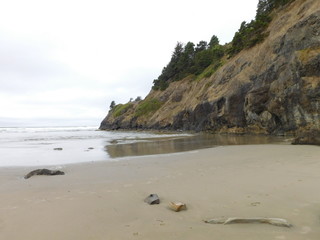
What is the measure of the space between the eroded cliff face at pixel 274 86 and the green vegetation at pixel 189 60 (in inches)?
648

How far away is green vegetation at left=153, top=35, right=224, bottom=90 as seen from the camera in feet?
193

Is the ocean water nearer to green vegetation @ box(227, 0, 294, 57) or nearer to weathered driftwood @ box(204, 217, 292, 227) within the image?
weathered driftwood @ box(204, 217, 292, 227)

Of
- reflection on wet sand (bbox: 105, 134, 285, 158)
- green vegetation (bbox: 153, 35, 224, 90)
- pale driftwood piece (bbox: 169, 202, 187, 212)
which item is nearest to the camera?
pale driftwood piece (bbox: 169, 202, 187, 212)

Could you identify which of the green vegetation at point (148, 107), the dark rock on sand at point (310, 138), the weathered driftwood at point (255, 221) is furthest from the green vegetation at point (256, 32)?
the weathered driftwood at point (255, 221)

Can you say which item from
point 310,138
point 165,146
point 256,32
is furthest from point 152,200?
point 256,32

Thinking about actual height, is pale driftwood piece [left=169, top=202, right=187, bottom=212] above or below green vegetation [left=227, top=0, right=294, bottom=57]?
below

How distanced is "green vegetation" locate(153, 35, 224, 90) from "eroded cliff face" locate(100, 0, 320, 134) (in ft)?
54.0

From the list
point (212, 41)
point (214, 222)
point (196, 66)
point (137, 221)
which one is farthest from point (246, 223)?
point (212, 41)

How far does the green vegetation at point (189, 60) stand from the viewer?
58750 millimetres

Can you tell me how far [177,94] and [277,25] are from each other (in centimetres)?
2888

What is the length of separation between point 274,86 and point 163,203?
21003mm

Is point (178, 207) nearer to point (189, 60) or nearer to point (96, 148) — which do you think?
point (96, 148)

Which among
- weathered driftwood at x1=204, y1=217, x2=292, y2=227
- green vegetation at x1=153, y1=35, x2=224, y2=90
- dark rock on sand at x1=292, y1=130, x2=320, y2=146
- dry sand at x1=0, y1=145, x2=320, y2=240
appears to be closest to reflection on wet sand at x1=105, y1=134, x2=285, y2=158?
dark rock on sand at x1=292, y1=130, x2=320, y2=146

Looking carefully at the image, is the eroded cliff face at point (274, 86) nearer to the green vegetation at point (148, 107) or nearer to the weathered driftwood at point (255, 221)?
the weathered driftwood at point (255, 221)
